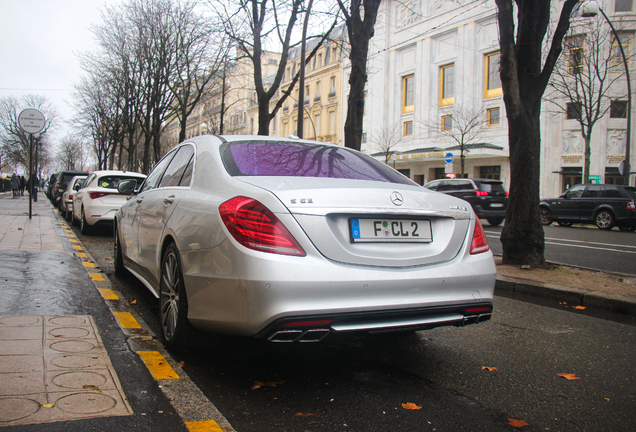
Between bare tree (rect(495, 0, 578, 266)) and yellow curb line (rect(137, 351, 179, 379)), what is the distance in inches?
233

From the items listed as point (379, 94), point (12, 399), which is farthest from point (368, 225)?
point (379, 94)

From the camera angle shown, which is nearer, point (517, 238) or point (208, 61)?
point (517, 238)

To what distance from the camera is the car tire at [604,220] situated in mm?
18592

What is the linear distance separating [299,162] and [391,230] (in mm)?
871

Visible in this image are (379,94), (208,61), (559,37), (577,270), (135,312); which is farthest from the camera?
(379,94)

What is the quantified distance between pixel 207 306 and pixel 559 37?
23.9 ft

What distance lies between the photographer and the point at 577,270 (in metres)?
7.44

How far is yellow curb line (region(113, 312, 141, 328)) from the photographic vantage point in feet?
13.6

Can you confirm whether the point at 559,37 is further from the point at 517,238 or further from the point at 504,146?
the point at 504,146

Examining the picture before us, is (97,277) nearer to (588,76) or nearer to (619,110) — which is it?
(588,76)

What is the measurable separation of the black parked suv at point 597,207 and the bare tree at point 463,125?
49.9 ft

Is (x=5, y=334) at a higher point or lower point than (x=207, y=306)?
lower

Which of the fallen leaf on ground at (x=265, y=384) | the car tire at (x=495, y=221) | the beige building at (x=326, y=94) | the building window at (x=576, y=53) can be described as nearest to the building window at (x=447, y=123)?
the building window at (x=576, y=53)

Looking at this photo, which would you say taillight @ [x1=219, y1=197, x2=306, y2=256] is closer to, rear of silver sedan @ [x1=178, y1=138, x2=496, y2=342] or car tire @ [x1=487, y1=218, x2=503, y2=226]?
rear of silver sedan @ [x1=178, y1=138, x2=496, y2=342]
